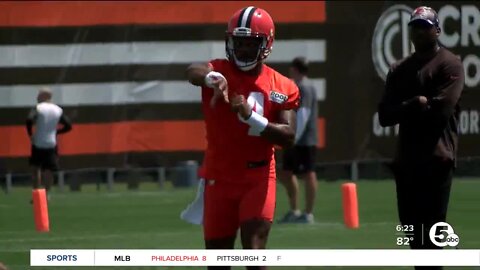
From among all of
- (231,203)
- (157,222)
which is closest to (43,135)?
(157,222)

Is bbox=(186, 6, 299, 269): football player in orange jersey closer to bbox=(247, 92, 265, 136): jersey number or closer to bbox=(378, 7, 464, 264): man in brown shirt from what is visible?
bbox=(247, 92, 265, 136): jersey number

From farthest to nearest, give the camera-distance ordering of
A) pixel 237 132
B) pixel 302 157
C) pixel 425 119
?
1. pixel 302 157
2. pixel 425 119
3. pixel 237 132

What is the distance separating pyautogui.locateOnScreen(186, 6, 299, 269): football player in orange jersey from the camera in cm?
853

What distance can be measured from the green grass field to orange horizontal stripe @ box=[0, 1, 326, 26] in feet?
8.93

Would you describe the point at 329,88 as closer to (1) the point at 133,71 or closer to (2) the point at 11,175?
(1) the point at 133,71

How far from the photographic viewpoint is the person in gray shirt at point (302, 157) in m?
16.7

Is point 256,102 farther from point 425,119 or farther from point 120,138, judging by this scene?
point 120,138

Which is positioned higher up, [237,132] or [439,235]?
[237,132]

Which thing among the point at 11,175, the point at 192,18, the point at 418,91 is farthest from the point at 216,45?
the point at 418,91

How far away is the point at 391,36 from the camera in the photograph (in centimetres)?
2317

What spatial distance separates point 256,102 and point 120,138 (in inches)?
546

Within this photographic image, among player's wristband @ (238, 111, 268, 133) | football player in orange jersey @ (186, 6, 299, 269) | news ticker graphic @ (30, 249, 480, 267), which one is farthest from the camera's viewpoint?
news ticker graphic @ (30, 249, 480, 267)

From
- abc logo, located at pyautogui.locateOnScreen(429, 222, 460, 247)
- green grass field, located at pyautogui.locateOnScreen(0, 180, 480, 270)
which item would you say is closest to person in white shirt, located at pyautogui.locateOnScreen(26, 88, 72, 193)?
green grass field, located at pyautogui.locateOnScreen(0, 180, 480, 270)

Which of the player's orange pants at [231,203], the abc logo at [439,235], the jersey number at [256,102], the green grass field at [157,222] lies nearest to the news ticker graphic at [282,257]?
the abc logo at [439,235]
